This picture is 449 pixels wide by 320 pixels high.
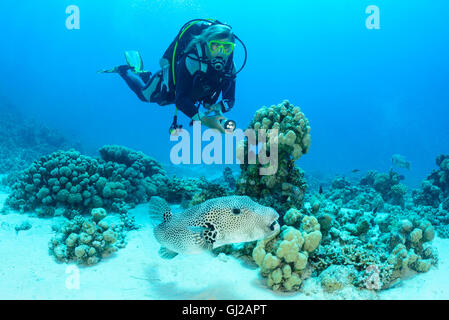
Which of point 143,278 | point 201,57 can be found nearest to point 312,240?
point 143,278

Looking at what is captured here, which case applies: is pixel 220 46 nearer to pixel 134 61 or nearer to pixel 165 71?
pixel 165 71

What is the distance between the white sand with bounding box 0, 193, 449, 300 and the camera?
355 cm

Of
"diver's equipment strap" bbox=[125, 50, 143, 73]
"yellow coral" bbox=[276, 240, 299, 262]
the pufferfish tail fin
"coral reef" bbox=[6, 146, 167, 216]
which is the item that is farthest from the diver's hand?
"diver's equipment strap" bbox=[125, 50, 143, 73]

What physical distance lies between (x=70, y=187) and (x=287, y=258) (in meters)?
5.09

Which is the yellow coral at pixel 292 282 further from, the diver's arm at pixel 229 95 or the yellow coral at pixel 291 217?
the diver's arm at pixel 229 95

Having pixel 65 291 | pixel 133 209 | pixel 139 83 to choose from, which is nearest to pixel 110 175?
pixel 133 209

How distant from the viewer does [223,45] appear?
16.7 ft

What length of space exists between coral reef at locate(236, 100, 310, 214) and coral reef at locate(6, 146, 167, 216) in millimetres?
3240

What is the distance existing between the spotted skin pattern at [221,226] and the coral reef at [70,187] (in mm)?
3802

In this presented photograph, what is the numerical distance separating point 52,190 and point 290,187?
5.28 m

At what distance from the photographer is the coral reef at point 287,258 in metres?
3.51

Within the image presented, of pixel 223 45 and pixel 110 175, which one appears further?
pixel 110 175

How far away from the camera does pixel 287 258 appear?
3541 millimetres
